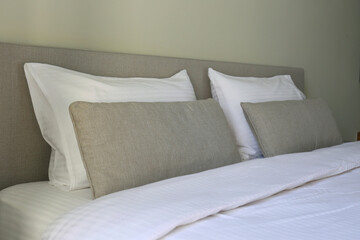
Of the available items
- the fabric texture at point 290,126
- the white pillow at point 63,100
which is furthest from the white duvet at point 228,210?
the fabric texture at point 290,126

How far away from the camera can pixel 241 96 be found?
7.50ft

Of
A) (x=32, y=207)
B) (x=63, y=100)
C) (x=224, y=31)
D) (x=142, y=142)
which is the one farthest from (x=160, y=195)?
(x=224, y=31)

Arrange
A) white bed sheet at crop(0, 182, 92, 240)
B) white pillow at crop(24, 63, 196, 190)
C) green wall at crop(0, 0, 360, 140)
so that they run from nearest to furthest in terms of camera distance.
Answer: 1. white bed sheet at crop(0, 182, 92, 240)
2. white pillow at crop(24, 63, 196, 190)
3. green wall at crop(0, 0, 360, 140)

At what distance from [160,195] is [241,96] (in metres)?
1.18

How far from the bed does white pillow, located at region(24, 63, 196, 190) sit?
6cm

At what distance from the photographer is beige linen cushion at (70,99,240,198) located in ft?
4.58

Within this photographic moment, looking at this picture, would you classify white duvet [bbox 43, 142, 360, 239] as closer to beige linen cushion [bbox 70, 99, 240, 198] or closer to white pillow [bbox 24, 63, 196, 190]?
beige linen cushion [bbox 70, 99, 240, 198]

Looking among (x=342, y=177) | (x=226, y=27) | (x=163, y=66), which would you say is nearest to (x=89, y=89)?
(x=163, y=66)

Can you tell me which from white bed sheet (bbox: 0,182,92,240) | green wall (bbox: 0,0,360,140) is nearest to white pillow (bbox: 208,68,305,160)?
green wall (bbox: 0,0,360,140)

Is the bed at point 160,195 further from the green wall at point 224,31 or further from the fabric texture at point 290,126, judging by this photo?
the fabric texture at point 290,126

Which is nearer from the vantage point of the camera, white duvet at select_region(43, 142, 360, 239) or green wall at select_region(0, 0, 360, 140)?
white duvet at select_region(43, 142, 360, 239)

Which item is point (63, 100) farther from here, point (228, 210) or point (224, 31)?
point (224, 31)

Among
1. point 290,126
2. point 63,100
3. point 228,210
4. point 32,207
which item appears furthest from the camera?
point 290,126

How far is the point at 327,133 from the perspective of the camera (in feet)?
7.95
